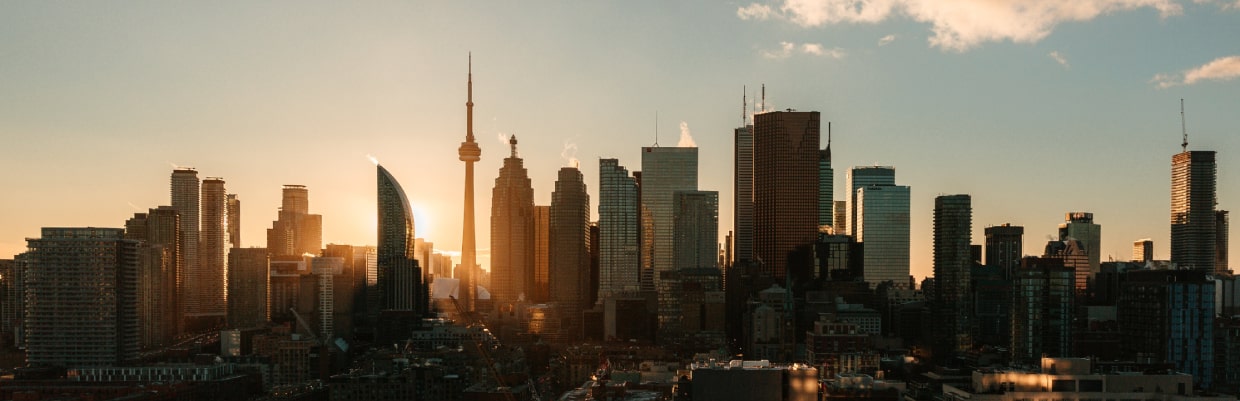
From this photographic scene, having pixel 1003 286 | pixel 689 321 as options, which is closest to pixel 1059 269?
pixel 1003 286

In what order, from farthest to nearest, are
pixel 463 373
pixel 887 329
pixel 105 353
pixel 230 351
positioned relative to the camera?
pixel 887 329, pixel 230 351, pixel 105 353, pixel 463 373

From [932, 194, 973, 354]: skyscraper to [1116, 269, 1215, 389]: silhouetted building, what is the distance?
128 ft

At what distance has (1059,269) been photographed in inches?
6161

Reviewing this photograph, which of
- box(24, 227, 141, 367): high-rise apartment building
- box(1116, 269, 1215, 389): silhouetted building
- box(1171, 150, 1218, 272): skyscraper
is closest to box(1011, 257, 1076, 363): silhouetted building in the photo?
box(1116, 269, 1215, 389): silhouetted building

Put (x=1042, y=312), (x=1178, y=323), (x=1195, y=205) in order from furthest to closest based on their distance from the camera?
(x=1195, y=205), (x=1042, y=312), (x=1178, y=323)

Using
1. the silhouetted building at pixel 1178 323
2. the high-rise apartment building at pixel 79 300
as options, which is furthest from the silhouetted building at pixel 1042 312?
the high-rise apartment building at pixel 79 300

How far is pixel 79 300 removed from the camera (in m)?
151

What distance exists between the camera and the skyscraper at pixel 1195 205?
193500 millimetres

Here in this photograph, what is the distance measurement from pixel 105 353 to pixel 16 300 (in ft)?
116

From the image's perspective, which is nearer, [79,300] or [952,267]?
[79,300]

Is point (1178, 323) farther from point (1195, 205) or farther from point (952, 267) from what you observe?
point (1195, 205)

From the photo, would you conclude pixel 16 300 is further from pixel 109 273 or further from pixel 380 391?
pixel 380 391

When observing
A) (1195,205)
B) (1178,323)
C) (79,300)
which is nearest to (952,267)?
(1195,205)

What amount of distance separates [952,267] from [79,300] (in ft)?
427
